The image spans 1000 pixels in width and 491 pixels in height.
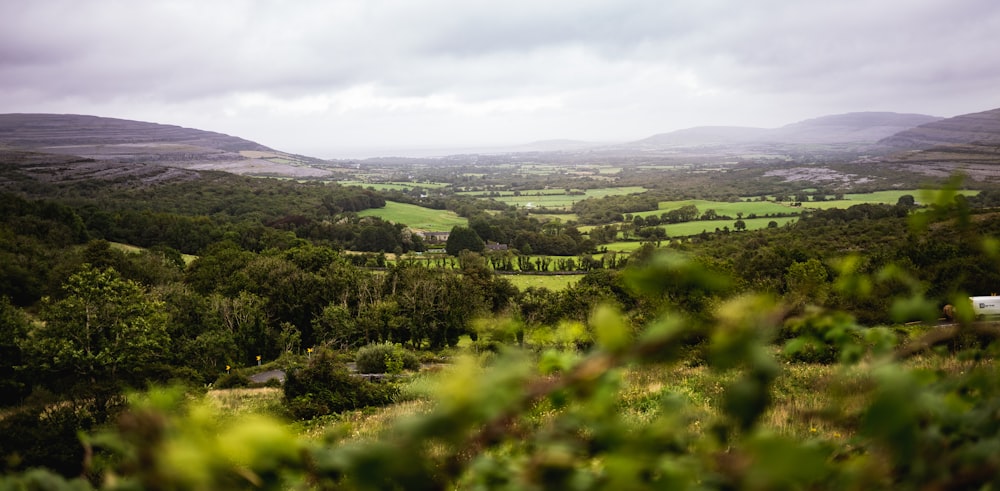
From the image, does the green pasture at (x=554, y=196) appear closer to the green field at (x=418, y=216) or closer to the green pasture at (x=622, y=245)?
the green field at (x=418, y=216)

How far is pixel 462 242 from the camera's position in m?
76.4

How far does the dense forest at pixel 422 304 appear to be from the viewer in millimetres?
1071

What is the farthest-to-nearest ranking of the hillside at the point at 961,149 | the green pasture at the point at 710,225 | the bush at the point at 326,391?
the hillside at the point at 961,149, the green pasture at the point at 710,225, the bush at the point at 326,391

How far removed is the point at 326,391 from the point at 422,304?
22.8 m

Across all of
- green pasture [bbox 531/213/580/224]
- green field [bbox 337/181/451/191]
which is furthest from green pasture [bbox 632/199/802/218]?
green field [bbox 337/181/451/191]

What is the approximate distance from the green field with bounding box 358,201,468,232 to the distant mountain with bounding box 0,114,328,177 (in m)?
65.1

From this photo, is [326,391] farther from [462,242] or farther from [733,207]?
[733,207]

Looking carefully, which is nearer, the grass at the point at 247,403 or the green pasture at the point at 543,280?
the grass at the point at 247,403

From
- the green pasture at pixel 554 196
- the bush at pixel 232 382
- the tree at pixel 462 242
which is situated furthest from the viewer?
the green pasture at pixel 554 196

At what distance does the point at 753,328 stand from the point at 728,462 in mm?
306

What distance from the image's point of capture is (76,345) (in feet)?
71.5

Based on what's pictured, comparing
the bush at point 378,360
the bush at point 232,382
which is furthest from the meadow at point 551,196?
the bush at point 232,382

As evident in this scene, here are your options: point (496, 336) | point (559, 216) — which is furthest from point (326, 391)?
point (559, 216)

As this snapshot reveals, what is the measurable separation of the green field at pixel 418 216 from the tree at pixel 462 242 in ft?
50.8
